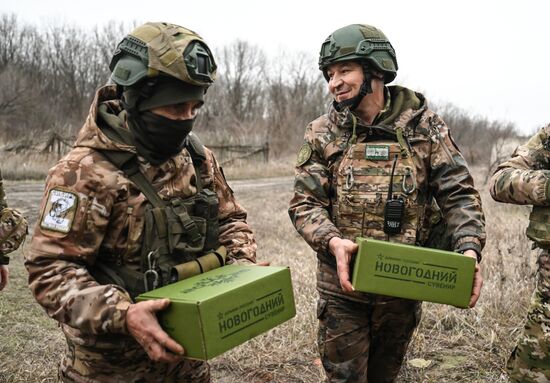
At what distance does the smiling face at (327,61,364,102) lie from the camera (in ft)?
9.43

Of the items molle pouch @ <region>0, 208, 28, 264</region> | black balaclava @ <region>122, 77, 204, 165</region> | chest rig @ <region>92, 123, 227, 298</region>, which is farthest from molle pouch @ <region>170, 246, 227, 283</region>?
molle pouch @ <region>0, 208, 28, 264</region>

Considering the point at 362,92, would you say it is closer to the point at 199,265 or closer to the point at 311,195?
the point at 311,195

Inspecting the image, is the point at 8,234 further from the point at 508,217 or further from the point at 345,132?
the point at 508,217

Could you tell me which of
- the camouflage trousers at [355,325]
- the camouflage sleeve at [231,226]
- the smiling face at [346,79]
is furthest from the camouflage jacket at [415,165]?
the camouflage sleeve at [231,226]

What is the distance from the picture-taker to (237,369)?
3.92 metres

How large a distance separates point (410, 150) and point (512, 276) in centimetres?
299

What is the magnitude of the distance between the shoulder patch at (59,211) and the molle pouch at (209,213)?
19.9 inches

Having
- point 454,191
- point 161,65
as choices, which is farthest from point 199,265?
point 454,191

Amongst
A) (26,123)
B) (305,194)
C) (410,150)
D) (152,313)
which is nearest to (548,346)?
(410,150)

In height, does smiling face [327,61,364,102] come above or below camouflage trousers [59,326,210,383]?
above

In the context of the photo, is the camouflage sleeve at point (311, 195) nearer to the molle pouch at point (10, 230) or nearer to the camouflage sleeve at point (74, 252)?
the camouflage sleeve at point (74, 252)

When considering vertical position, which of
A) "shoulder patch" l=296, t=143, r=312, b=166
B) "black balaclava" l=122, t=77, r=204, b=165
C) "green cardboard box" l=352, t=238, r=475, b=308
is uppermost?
"black balaclava" l=122, t=77, r=204, b=165

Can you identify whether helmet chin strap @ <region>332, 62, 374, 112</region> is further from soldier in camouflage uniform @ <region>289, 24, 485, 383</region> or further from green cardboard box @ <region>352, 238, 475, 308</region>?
green cardboard box @ <region>352, 238, 475, 308</region>

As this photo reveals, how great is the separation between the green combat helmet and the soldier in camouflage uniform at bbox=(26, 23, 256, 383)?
0.97m
